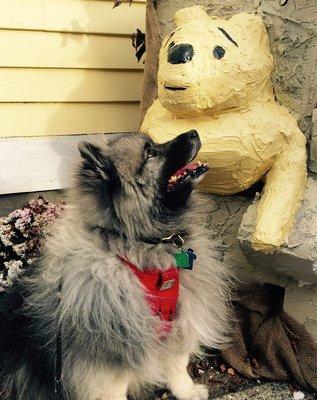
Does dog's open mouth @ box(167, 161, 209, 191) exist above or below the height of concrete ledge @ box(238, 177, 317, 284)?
above

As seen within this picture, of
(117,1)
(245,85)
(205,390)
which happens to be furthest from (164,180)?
(117,1)

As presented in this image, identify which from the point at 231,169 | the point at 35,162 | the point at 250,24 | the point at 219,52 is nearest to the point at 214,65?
the point at 219,52

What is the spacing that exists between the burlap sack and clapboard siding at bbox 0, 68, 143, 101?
1725 millimetres

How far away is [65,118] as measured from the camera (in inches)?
149

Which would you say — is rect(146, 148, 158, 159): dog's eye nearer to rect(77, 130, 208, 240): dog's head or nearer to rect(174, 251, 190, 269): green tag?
rect(77, 130, 208, 240): dog's head

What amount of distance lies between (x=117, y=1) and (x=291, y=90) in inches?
53.1

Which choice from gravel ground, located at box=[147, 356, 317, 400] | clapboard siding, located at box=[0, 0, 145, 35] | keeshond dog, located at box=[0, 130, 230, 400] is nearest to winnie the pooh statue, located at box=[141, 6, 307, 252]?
keeshond dog, located at box=[0, 130, 230, 400]

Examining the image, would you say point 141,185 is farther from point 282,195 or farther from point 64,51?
point 64,51

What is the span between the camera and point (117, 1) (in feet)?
11.3

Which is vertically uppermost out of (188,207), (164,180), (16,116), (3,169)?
(164,180)

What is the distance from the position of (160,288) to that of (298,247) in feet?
2.32

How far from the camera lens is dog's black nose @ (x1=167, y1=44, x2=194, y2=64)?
2.59m

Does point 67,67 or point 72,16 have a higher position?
point 72,16

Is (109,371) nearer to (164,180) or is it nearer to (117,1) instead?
(164,180)
